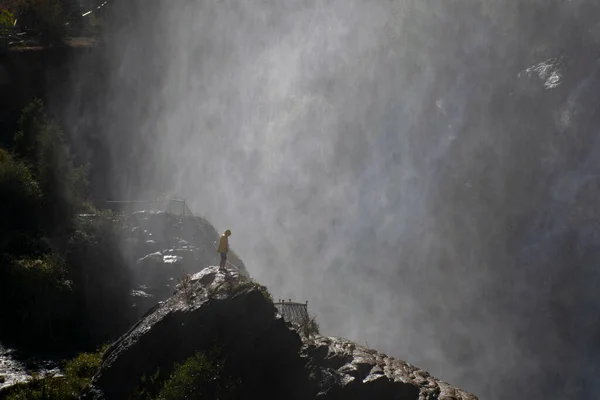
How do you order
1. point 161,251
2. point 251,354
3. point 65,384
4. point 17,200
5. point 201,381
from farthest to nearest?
1. point 161,251
2. point 17,200
3. point 65,384
4. point 251,354
5. point 201,381

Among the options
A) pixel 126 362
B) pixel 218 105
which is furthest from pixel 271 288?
pixel 126 362

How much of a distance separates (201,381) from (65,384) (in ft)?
21.2

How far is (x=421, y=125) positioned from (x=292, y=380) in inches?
2489

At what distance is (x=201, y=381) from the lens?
17812 millimetres

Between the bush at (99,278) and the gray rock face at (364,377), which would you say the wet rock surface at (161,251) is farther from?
the gray rock face at (364,377)

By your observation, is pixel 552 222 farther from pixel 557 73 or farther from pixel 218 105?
pixel 218 105

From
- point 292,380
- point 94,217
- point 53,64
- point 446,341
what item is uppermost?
point 53,64

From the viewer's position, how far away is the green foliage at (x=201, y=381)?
17.7 meters

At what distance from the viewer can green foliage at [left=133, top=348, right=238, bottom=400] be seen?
17719 mm

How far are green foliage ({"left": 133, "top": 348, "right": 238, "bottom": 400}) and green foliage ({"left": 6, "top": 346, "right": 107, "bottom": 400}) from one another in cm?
438

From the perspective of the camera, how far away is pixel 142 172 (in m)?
57.8

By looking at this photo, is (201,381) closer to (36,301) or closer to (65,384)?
(65,384)

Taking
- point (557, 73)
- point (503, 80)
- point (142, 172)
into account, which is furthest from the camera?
point (503, 80)

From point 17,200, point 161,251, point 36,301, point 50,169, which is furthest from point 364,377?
point 50,169
